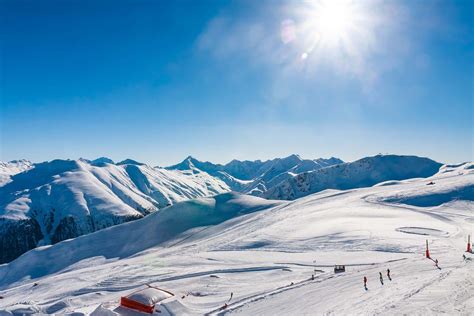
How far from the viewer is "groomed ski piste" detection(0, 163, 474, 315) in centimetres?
2191

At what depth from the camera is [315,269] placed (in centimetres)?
3256

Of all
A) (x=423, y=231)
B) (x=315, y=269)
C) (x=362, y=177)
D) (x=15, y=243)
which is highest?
(x=362, y=177)

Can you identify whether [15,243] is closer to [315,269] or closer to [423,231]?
[315,269]

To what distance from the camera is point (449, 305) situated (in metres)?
18.0

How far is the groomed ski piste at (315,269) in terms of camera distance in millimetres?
21914

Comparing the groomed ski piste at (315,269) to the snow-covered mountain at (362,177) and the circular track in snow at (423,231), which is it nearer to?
the circular track in snow at (423,231)

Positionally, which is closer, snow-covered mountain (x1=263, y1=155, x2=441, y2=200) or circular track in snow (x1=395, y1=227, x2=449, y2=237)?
circular track in snow (x1=395, y1=227, x2=449, y2=237)

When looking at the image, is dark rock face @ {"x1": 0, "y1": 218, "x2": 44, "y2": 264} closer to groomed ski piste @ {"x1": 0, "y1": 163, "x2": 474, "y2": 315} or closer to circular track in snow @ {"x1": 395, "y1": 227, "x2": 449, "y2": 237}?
groomed ski piste @ {"x1": 0, "y1": 163, "x2": 474, "y2": 315}

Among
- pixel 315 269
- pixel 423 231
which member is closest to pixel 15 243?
pixel 315 269

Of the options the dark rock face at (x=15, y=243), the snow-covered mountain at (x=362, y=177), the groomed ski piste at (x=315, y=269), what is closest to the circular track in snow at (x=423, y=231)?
the groomed ski piste at (x=315, y=269)

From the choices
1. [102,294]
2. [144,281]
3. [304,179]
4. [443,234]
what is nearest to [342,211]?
[443,234]

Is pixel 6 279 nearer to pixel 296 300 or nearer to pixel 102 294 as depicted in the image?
pixel 102 294

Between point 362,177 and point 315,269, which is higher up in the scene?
point 362,177

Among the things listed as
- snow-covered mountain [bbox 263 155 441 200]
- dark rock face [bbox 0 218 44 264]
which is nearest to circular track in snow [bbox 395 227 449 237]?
snow-covered mountain [bbox 263 155 441 200]
